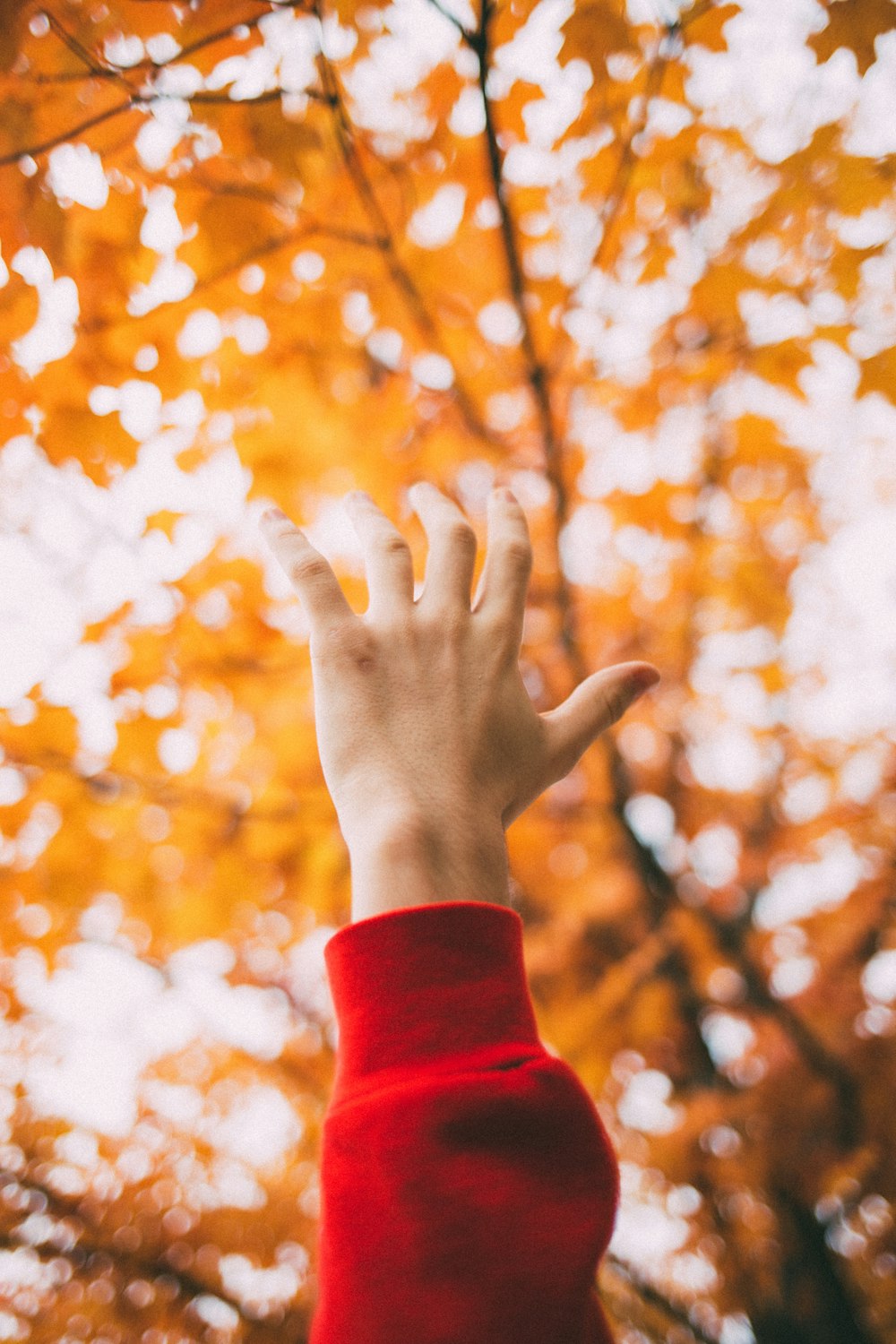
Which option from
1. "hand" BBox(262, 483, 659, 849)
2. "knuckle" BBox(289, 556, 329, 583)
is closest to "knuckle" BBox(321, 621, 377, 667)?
"hand" BBox(262, 483, 659, 849)

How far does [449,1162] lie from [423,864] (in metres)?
0.31

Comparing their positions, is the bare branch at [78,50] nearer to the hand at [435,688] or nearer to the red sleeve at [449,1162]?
the hand at [435,688]

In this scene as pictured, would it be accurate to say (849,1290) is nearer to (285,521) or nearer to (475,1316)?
(475,1316)

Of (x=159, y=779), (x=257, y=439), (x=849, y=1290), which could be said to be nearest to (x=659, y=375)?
(x=257, y=439)

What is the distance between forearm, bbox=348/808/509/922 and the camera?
84 centimetres

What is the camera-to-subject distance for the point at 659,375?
224cm

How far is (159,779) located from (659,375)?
Result: 208cm

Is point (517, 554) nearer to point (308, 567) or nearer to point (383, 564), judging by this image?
point (383, 564)

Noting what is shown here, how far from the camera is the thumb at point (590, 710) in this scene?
110 centimetres

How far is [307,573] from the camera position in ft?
3.57

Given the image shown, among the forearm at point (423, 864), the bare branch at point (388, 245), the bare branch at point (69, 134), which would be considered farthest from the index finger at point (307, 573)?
the bare branch at point (388, 245)

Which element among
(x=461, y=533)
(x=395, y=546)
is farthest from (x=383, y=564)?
(x=461, y=533)

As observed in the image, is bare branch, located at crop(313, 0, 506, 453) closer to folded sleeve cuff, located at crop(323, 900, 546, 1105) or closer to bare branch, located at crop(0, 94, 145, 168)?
bare branch, located at crop(0, 94, 145, 168)

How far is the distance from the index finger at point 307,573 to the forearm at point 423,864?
1.11 feet
